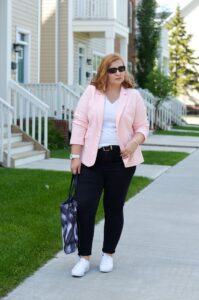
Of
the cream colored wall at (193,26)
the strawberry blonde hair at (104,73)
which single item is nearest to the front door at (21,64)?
the strawberry blonde hair at (104,73)

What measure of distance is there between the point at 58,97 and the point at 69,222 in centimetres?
1268

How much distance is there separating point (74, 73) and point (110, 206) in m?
19.3

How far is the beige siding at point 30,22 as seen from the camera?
17359 millimetres

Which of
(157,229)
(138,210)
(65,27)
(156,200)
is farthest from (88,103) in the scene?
(65,27)

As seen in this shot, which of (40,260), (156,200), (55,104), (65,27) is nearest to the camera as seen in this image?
(40,260)

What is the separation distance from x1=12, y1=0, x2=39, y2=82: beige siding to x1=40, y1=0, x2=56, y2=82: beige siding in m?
4.11

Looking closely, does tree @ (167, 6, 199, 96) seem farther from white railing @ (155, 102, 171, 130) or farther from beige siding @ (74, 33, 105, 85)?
beige siding @ (74, 33, 105, 85)

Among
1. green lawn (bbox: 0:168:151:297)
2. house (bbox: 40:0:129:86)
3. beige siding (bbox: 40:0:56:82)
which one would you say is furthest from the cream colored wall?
green lawn (bbox: 0:168:151:297)

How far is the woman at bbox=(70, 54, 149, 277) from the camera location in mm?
5309

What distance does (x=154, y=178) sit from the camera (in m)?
11.8

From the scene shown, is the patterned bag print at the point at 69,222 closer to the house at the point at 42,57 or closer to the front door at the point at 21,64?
the house at the point at 42,57

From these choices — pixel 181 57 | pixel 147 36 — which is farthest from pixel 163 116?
pixel 181 57

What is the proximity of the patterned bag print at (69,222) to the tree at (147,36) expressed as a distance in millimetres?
27948

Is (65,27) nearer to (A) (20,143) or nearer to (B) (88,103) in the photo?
(A) (20,143)
